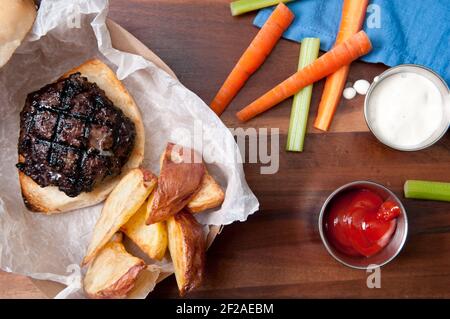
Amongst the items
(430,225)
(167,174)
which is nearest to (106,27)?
(167,174)

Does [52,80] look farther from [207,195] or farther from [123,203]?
[207,195]

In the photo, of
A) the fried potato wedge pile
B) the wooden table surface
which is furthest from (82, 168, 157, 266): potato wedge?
the wooden table surface

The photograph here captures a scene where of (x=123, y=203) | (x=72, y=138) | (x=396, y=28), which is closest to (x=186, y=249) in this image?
(x=123, y=203)

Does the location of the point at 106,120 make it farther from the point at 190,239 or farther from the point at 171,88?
the point at 190,239

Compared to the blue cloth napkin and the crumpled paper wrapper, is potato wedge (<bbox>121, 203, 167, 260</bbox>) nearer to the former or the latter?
the crumpled paper wrapper

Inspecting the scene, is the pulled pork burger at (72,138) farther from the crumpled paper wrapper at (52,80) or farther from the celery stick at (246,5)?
the celery stick at (246,5)
